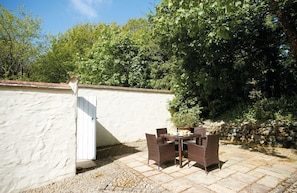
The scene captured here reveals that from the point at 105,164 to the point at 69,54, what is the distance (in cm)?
1420

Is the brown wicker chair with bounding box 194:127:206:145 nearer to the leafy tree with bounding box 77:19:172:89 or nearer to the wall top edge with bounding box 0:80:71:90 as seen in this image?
the wall top edge with bounding box 0:80:71:90

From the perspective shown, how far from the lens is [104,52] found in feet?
38.4

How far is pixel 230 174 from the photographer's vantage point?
11.3ft

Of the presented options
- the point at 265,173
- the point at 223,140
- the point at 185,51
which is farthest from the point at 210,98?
the point at 265,173

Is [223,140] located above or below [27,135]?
below

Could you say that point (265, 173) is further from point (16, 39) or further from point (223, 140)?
point (16, 39)

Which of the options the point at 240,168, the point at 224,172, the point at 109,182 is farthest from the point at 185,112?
the point at 109,182

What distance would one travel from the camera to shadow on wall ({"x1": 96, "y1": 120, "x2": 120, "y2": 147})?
6234 mm

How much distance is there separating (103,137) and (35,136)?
3.32 metres

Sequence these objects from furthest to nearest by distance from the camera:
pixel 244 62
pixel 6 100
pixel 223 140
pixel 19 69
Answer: pixel 19 69 → pixel 244 62 → pixel 223 140 → pixel 6 100

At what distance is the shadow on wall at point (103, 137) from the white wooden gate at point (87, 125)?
159cm

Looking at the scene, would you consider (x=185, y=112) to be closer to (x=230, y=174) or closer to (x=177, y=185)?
(x=230, y=174)

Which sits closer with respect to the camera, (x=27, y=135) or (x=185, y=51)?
(x=27, y=135)

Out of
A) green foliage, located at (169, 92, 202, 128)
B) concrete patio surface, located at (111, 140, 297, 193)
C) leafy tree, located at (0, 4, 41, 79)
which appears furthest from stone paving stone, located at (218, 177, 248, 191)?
leafy tree, located at (0, 4, 41, 79)
